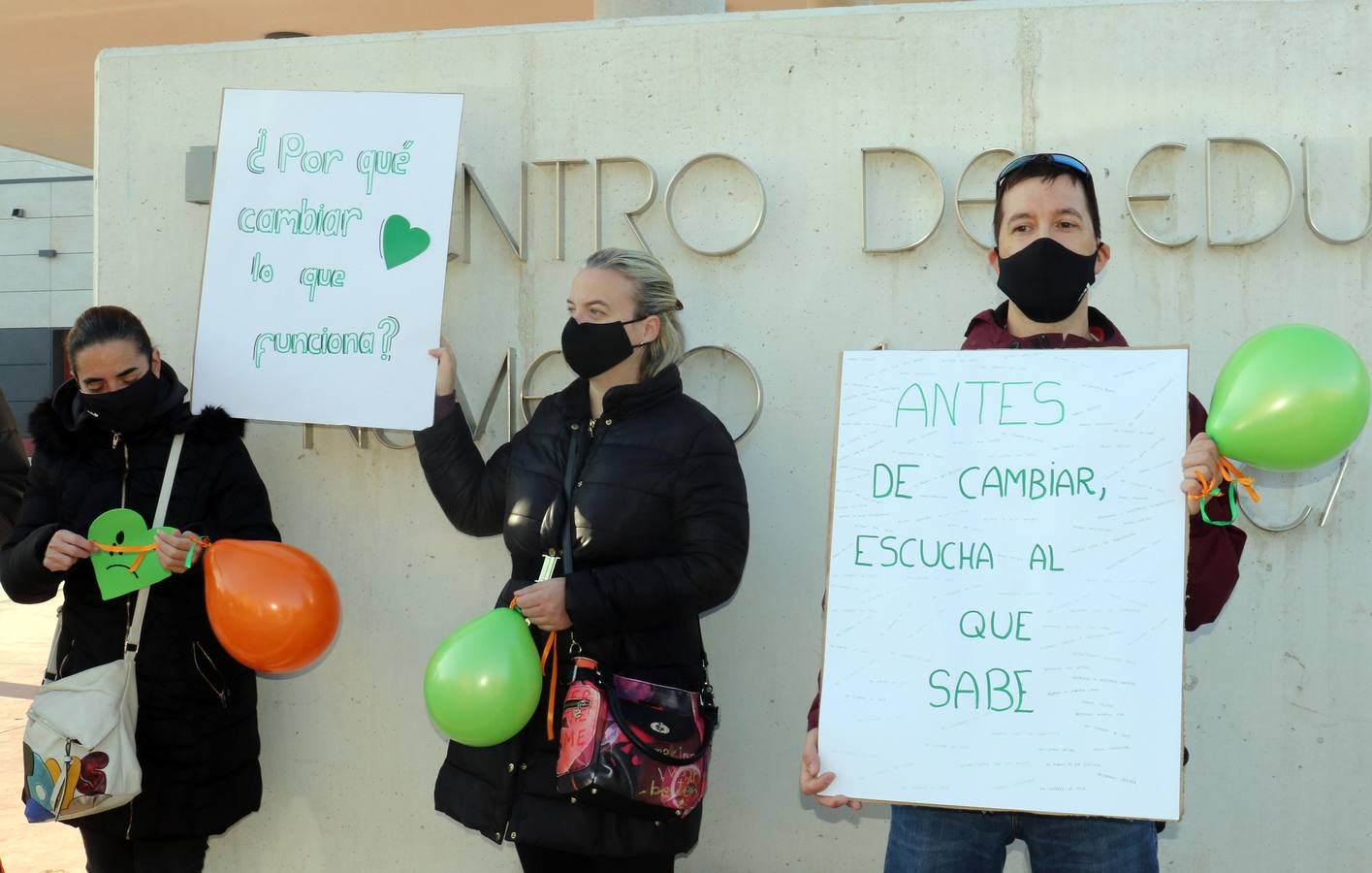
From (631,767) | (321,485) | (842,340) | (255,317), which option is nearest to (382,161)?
(255,317)

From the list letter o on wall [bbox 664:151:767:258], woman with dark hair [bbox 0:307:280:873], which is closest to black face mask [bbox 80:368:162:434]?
woman with dark hair [bbox 0:307:280:873]

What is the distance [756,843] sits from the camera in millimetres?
3410

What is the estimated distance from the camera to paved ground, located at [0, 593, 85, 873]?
13.4ft

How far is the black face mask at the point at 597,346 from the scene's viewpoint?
272 cm

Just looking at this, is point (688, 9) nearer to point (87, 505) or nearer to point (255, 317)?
point (255, 317)

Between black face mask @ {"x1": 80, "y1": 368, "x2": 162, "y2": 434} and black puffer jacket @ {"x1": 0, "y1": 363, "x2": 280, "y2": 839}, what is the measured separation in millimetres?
30

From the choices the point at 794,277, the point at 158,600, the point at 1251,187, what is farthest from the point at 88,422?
the point at 1251,187

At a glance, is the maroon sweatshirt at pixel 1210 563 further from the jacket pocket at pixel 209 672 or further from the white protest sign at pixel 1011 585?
the jacket pocket at pixel 209 672

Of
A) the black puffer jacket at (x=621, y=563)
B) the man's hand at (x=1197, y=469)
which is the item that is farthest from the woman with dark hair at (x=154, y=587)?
the man's hand at (x=1197, y=469)

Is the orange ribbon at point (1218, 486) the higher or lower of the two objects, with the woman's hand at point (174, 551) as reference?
higher

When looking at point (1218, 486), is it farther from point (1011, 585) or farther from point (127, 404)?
point (127, 404)

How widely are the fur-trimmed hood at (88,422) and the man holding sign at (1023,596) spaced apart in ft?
5.77

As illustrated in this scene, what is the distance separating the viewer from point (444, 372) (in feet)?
10.3

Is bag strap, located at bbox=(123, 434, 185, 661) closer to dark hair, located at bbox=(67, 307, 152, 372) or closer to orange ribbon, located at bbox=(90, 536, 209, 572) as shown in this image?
orange ribbon, located at bbox=(90, 536, 209, 572)
